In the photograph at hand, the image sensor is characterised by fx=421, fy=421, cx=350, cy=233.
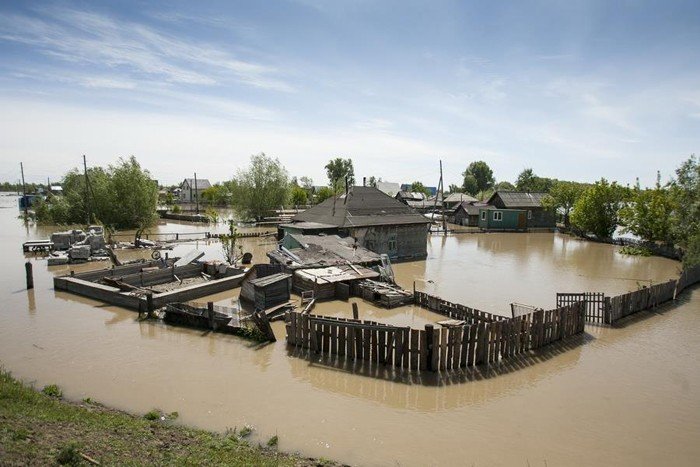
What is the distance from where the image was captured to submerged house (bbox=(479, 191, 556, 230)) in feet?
183

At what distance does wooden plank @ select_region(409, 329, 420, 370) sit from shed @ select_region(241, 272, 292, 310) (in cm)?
745

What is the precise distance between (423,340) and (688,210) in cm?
2752

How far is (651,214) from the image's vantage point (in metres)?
36.8

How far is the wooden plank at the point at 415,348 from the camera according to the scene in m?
11.5

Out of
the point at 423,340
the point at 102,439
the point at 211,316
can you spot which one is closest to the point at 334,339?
the point at 423,340

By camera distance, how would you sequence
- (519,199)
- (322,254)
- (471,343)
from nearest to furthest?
(471,343) → (322,254) → (519,199)

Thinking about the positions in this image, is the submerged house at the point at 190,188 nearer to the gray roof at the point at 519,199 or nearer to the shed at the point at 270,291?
the gray roof at the point at 519,199

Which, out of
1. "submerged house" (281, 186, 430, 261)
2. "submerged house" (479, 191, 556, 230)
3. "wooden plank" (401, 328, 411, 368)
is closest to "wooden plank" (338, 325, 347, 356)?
"wooden plank" (401, 328, 411, 368)

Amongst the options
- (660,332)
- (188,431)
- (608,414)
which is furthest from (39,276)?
(660,332)

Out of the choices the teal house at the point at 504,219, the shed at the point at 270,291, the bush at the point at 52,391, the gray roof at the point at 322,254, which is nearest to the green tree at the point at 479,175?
the teal house at the point at 504,219

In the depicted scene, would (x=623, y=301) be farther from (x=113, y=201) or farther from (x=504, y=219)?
(x=113, y=201)

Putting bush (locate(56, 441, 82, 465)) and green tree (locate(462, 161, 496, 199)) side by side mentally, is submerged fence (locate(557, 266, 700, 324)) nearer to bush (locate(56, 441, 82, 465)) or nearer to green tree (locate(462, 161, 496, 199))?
bush (locate(56, 441, 82, 465))

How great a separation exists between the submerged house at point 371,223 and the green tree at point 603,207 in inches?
938

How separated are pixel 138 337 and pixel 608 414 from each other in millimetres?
14281
